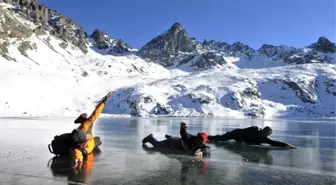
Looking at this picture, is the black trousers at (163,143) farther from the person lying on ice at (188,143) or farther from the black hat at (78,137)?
the black hat at (78,137)

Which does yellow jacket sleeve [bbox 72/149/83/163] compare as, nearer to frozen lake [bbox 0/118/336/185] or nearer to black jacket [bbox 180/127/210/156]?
frozen lake [bbox 0/118/336/185]

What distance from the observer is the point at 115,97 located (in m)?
134

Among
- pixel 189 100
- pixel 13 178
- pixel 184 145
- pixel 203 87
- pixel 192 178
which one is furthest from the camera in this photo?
pixel 203 87

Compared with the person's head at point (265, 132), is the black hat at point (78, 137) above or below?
below

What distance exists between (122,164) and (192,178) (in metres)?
2.97

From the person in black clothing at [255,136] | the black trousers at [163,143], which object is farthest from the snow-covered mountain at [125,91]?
the black trousers at [163,143]

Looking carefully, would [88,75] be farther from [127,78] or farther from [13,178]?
[13,178]

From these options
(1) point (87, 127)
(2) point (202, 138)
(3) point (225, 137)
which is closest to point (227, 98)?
(3) point (225, 137)

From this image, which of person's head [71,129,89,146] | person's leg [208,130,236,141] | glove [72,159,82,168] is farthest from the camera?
person's leg [208,130,236,141]

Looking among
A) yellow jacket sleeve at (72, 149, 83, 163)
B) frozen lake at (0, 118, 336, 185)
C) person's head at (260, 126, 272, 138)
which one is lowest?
frozen lake at (0, 118, 336, 185)

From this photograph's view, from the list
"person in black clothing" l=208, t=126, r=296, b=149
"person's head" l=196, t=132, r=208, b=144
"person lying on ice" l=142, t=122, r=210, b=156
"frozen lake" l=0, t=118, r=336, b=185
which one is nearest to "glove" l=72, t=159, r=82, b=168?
"frozen lake" l=0, t=118, r=336, b=185

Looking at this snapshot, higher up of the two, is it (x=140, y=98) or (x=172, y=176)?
(x=140, y=98)

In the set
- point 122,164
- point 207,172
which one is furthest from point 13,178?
point 207,172

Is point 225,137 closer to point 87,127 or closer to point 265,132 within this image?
point 265,132
